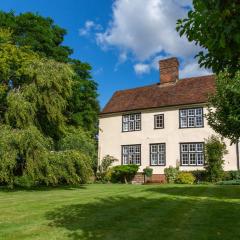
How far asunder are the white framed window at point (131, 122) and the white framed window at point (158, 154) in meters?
2.28

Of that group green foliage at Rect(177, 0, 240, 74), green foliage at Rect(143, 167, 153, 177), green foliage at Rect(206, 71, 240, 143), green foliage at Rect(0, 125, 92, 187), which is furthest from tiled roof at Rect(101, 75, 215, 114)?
green foliage at Rect(177, 0, 240, 74)

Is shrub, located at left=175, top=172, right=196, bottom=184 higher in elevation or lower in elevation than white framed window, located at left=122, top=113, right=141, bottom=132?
lower

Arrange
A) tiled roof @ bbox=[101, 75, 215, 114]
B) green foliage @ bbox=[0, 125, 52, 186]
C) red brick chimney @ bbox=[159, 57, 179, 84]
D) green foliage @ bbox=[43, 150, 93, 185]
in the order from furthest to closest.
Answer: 1. red brick chimney @ bbox=[159, 57, 179, 84]
2. tiled roof @ bbox=[101, 75, 215, 114]
3. green foliage @ bbox=[43, 150, 93, 185]
4. green foliage @ bbox=[0, 125, 52, 186]

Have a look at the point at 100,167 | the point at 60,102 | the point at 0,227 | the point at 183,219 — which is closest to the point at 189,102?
the point at 100,167

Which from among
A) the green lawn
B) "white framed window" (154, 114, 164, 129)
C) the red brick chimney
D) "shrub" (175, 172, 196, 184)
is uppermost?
the red brick chimney

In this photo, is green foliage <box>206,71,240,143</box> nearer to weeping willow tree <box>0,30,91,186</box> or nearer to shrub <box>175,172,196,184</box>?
weeping willow tree <box>0,30,91,186</box>

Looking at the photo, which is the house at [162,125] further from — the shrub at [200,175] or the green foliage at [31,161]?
the green foliage at [31,161]

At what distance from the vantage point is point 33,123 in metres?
21.5

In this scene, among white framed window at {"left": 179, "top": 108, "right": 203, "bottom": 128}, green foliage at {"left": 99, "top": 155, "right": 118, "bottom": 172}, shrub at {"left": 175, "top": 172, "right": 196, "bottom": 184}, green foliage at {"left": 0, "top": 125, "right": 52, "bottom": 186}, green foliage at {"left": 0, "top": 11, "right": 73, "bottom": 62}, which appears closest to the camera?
green foliage at {"left": 0, "top": 125, "right": 52, "bottom": 186}

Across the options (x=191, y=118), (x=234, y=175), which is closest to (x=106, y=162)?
(x=191, y=118)

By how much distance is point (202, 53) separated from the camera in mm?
5789

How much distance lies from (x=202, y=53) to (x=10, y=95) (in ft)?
55.4

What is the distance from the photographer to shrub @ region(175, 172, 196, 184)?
29.4m

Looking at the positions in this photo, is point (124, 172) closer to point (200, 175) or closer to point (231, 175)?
point (200, 175)
